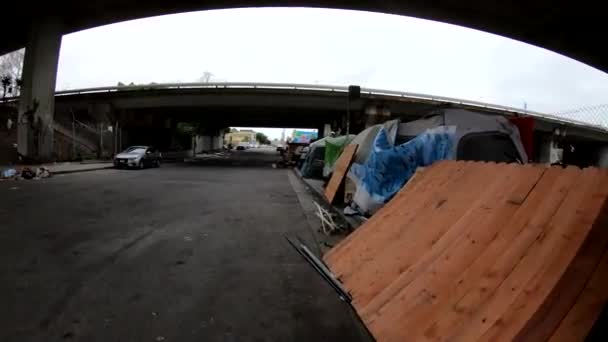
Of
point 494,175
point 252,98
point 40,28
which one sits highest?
point 40,28

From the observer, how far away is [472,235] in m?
3.65

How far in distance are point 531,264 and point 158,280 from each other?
3966 millimetres

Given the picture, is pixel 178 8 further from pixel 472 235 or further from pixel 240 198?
pixel 472 235

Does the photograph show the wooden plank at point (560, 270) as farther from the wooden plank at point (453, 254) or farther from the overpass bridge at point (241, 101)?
the overpass bridge at point (241, 101)

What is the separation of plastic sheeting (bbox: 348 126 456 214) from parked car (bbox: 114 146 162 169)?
2065 centimetres

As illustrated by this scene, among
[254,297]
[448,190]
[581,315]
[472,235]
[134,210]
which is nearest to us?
[581,315]

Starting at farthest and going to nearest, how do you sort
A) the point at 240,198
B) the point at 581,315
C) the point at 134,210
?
the point at 240,198 < the point at 134,210 < the point at 581,315

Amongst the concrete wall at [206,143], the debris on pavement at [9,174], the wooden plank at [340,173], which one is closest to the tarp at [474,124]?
the wooden plank at [340,173]

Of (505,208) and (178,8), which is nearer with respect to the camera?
(505,208)

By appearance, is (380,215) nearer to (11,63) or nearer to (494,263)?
(494,263)

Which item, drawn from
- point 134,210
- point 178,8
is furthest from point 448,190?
point 178,8

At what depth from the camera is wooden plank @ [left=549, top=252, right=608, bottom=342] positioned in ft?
7.39

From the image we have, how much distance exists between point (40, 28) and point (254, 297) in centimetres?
2715

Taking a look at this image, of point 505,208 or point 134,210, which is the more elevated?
point 505,208
